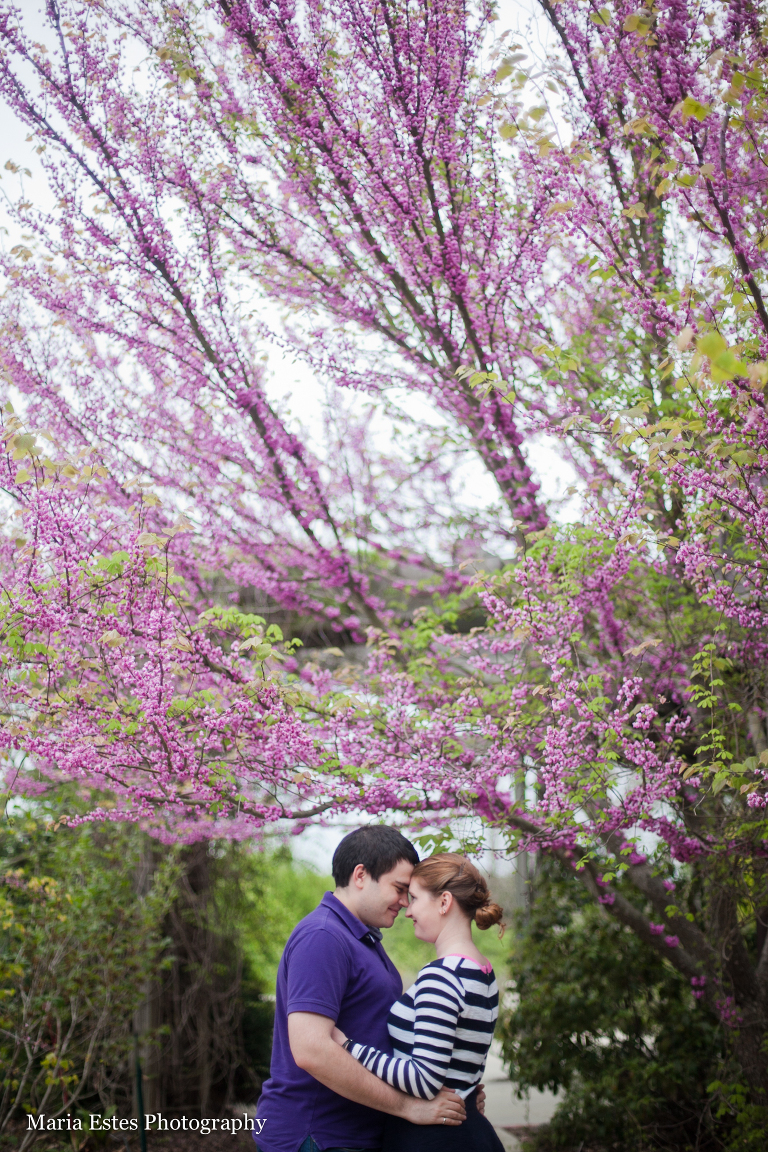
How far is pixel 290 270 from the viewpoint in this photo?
4.37 metres

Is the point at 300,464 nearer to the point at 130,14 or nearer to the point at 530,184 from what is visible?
the point at 530,184

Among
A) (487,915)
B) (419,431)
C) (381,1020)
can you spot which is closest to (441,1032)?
(381,1020)

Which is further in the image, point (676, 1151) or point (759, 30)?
point (676, 1151)

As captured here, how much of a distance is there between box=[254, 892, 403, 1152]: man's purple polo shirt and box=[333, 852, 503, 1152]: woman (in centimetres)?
5

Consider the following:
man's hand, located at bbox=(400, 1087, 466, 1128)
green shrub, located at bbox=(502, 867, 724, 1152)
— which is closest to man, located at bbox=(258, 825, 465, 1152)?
man's hand, located at bbox=(400, 1087, 466, 1128)

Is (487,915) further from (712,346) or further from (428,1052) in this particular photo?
(712,346)

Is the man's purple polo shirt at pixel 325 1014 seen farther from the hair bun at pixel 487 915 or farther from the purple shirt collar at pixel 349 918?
the hair bun at pixel 487 915

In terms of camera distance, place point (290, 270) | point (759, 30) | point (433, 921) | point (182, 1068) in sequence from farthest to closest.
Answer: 1. point (182, 1068)
2. point (290, 270)
3. point (759, 30)
4. point (433, 921)

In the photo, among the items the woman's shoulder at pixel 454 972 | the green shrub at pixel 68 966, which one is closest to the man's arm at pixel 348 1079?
the woman's shoulder at pixel 454 972

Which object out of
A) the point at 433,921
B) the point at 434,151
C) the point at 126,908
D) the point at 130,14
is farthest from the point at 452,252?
the point at 126,908

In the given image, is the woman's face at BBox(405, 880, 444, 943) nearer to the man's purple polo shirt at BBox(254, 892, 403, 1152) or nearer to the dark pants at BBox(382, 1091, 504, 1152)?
the man's purple polo shirt at BBox(254, 892, 403, 1152)

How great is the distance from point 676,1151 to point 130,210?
5431mm

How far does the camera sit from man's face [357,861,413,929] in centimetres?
210

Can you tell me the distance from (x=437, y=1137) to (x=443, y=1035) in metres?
0.24
